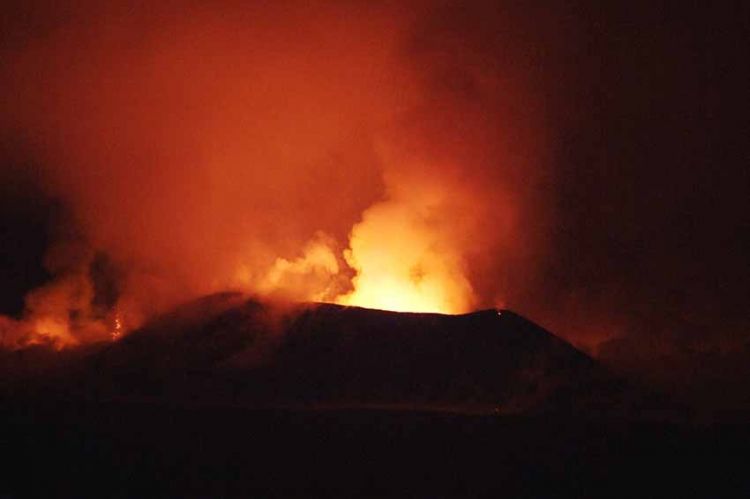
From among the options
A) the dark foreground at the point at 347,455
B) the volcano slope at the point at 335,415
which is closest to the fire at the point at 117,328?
the volcano slope at the point at 335,415

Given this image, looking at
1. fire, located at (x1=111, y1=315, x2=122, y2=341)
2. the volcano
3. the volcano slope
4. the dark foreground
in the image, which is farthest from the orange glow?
the dark foreground

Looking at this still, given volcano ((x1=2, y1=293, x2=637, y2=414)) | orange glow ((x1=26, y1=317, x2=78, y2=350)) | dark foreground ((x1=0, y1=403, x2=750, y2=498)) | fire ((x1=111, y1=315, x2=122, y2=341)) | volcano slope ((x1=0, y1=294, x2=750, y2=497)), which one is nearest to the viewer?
dark foreground ((x1=0, y1=403, x2=750, y2=498))

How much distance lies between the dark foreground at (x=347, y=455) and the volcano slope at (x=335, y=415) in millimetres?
50

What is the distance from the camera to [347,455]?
61.1 feet

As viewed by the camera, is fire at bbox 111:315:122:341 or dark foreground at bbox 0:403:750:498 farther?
fire at bbox 111:315:122:341

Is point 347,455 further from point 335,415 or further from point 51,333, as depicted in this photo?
point 51,333

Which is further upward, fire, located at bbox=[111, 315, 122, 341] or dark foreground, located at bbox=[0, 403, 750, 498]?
fire, located at bbox=[111, 315, 122, 341]

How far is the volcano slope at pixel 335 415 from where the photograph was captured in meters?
17.4

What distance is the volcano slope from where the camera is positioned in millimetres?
17422

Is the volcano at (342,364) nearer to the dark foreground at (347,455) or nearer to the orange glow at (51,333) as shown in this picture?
the dark foreground at (347,455)

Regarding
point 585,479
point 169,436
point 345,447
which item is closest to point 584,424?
point 585,479

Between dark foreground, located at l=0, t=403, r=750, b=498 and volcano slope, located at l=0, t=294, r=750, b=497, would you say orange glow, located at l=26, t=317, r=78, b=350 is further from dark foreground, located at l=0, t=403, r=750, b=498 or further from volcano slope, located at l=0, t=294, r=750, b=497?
dark foreground, located at l=0, t=403, r=750, b=498

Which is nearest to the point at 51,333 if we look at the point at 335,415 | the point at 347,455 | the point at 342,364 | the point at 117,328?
the point at 117,328

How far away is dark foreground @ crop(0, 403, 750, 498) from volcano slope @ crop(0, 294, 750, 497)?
50mm
